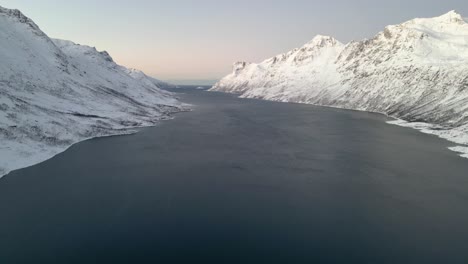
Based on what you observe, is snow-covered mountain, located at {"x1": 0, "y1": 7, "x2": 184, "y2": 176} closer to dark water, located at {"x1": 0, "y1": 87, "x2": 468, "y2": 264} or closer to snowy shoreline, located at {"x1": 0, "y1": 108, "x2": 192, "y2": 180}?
snowy shoreline, located at {"x1": 0, "y1": 108, "x2": 192, "y2": 180}

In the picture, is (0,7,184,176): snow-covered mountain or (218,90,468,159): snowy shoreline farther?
(218,90,468,159): snowy shoreline

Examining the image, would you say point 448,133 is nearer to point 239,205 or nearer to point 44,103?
point 239,205

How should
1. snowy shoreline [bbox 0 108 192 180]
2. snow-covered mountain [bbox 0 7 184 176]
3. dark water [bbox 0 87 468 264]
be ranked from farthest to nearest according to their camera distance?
snow-covered mountain [bbox 0 7 184 176], snowy shoreline [bbox 0 108 192 180], dark water [bbox 0 87 468 264]

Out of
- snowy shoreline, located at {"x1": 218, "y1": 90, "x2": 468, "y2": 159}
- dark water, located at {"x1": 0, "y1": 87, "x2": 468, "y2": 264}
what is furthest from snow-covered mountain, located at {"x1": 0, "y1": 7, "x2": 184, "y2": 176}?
snowy shoreline, located at {"x1": 218, "y1": 90, "x2": 468, "y2": 159}

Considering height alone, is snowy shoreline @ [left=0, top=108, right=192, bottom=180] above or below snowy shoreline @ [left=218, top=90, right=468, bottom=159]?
below

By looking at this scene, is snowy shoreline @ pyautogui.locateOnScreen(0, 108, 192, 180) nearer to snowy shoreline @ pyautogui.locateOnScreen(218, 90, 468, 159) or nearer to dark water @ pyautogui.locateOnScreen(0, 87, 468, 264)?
dark water @ pyautogui.locateOnScreen(0, 87, 468, 264)

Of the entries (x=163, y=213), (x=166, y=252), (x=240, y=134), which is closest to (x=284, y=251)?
(x=166, y=252)

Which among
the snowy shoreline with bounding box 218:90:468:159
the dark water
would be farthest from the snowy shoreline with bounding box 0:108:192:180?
the snowy shoreline with bounding box 218:90:468:159

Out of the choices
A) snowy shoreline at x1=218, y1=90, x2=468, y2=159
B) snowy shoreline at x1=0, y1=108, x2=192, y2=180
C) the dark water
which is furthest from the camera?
snowy shoreline at x1=218, y1=90, x2=468, y2=159
